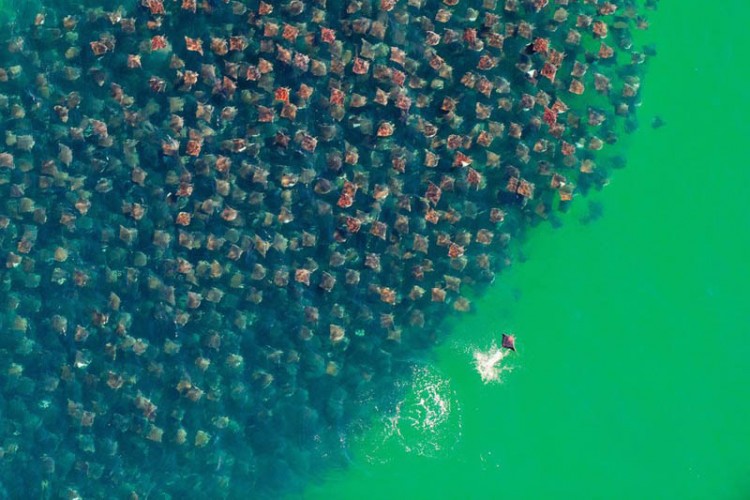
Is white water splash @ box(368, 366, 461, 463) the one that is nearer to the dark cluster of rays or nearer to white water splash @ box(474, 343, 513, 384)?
white water splash @ box(474, 343, 513, 384)

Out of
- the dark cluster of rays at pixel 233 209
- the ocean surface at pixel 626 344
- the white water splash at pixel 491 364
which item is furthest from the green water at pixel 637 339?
the dark cluster of rays at pixel 233 209

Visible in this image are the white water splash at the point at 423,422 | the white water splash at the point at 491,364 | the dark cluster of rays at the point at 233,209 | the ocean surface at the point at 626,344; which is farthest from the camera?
the white water splash at the point at 491,364

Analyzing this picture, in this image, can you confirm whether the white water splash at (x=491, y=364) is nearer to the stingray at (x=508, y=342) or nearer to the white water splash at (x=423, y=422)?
the stingray at (x=508, y=342)

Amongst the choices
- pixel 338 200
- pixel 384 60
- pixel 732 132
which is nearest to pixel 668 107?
pixel 732 132

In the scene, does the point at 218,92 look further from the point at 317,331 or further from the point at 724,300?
the point at 724,300

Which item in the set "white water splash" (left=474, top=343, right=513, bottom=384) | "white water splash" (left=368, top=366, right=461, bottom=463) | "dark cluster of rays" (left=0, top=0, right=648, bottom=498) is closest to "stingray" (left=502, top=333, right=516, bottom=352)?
"white water splash" (left=474, top=343, right=513, bottom=384)
